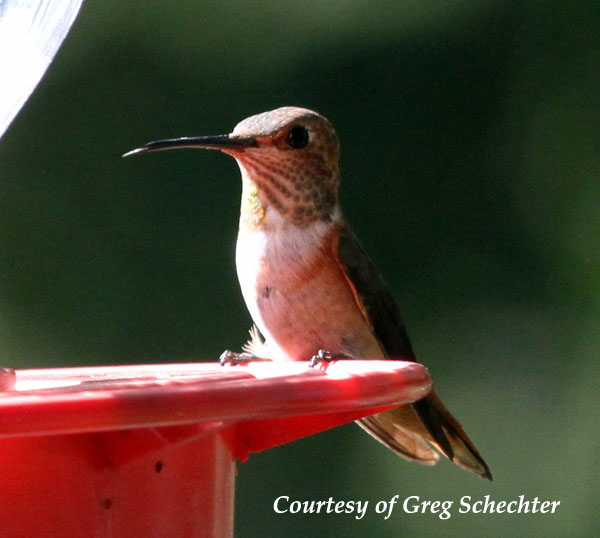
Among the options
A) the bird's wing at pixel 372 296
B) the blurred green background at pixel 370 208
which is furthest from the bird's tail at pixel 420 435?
the blurred green background at pixel 370 208

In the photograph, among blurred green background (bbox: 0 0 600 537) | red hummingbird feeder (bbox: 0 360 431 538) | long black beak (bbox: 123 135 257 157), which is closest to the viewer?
red hummingbird feeder (bbox: 0 360 431 538)

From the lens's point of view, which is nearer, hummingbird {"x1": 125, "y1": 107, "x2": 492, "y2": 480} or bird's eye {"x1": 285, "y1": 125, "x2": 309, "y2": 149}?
hummingbird {"x1": 125, "y1": 107, "x2": 492, "y2": 480}

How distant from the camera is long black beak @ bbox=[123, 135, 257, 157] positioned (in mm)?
2295

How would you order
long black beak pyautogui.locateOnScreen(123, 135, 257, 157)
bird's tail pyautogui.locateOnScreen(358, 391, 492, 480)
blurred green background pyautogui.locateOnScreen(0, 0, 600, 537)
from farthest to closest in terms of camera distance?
blurred green background pyautogui.locateOnScreen(0, 0, 600, 537) < bird's tail pyautogui.locateOnScreen(358, 391, 492, 480) < long black beak pyautogui.locateOnScreen(123, 135, 257, 157)

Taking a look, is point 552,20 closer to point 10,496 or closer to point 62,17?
point 62,17

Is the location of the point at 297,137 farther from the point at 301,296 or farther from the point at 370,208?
the point at 370,208

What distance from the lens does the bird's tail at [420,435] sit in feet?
8.55

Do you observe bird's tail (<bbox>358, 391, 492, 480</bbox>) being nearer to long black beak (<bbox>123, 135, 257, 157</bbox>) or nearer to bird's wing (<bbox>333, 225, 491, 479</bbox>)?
bird's wing (<bbox>333, 225, 491, 479</bbox>)

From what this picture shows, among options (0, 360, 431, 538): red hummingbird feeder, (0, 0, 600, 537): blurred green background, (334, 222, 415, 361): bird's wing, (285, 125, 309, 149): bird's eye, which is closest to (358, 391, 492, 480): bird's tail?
(334, 222, 415, 361): bird's wing

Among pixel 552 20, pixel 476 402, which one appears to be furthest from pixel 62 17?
pixel 552 20

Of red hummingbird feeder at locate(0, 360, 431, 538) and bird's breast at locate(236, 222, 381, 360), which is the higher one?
bird's breast at locate(236, 222, 381, 360)

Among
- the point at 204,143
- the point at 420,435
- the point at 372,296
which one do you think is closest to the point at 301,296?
the point at 372,296

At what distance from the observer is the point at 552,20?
511cm

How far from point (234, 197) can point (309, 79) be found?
2.19 ft
